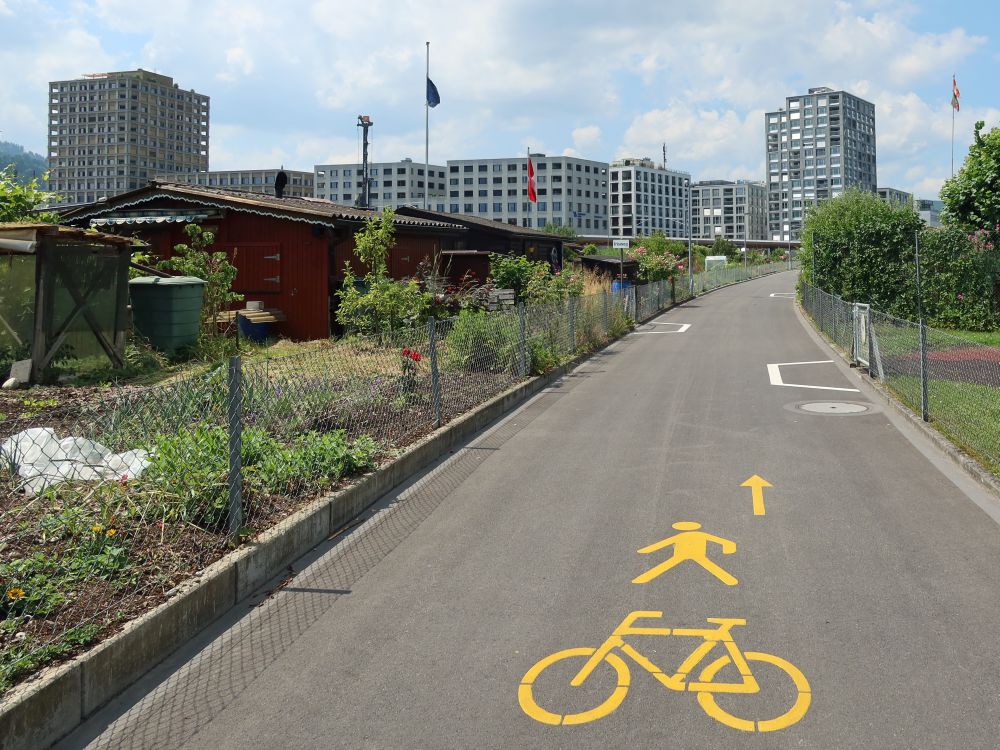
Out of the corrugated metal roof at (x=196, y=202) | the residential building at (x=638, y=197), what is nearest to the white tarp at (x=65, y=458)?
the corrugated metal roof at (x=196, y=202)

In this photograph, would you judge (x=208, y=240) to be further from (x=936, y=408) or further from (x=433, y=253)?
(x=936, y=408)

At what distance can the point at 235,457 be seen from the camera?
5.78 m

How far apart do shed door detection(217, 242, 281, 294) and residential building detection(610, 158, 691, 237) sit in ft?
518

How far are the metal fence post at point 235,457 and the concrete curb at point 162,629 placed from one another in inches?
8.0

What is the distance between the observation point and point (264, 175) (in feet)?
595

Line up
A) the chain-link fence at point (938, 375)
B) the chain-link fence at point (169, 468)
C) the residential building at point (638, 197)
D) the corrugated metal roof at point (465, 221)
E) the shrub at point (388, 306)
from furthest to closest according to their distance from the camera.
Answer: the residential building at point (638, 197)
the corrugated metal roof at point (465, 221)
the shrub at point (388, 306)
the chain-link fence at point (938, 375)
the chain-link fence at point (169, 468)

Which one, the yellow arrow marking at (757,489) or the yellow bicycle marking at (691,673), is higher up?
the yellow arrow marking at (757,489)

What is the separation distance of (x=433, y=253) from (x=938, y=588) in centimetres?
2438

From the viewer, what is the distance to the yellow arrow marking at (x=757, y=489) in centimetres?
750

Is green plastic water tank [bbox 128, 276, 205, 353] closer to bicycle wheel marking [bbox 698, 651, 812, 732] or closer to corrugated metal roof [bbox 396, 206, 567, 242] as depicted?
bicycle wheel marking [bbox 698, 651, 812, 732]

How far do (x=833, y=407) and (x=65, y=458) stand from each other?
10.7 metres

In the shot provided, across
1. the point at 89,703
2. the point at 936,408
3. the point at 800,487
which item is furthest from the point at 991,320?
the point at 89,703

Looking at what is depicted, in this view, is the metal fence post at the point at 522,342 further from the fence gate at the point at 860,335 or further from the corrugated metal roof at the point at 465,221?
the corrugated metal roof at the point at 465,221

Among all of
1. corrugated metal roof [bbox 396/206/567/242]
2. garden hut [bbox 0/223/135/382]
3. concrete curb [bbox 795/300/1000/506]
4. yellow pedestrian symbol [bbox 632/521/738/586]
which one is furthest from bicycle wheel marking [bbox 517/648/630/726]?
corrugated metal roof [bbox 396/206/567/242]
